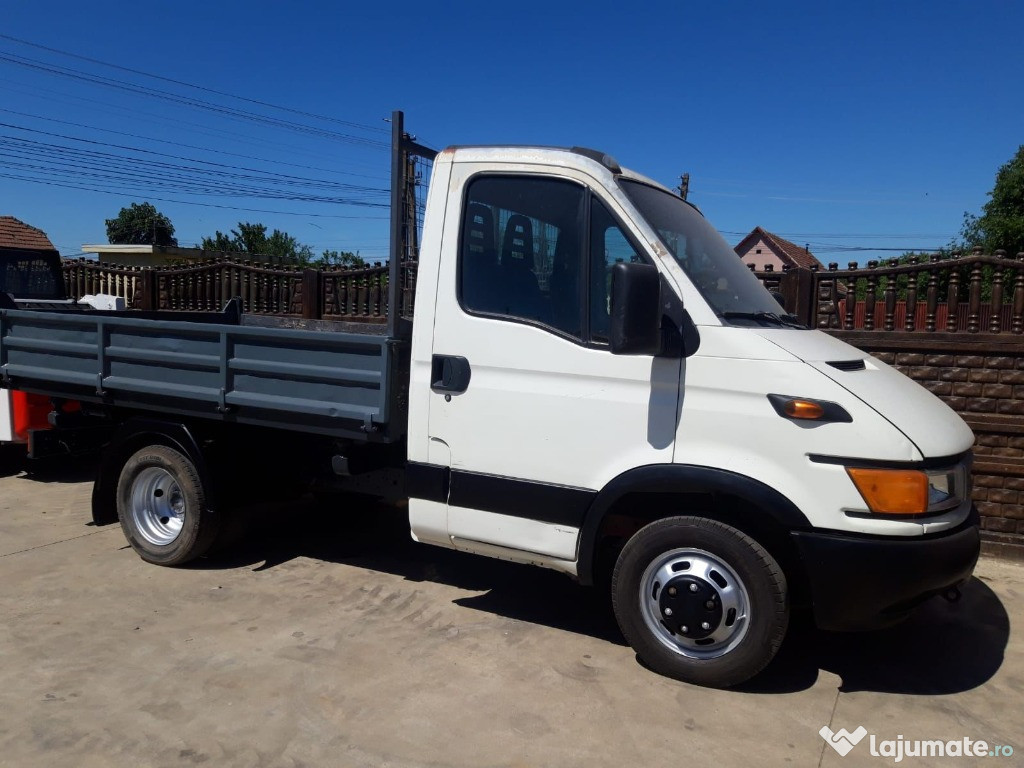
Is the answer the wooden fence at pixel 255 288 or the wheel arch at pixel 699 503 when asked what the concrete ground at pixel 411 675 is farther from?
Result: the wooden fence at pixel 255 288

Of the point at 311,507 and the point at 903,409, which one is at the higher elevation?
the point at 903,409

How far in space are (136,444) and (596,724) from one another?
12.0 ft

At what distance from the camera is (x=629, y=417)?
12.3 ft

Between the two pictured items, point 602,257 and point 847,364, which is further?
point 602,257

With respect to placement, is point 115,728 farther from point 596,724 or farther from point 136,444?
point 136,444

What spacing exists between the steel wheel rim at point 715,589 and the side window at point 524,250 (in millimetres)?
1166

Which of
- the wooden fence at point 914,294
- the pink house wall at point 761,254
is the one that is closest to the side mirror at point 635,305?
the wooden fence at point 914,294

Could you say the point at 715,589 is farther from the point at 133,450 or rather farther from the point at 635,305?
the point at 133,450

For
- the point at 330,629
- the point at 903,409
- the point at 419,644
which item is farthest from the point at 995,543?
the point at 330,629

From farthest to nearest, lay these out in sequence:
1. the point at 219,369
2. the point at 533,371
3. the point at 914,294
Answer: the point at 914,294
the point at 219,369
the point at 533,371

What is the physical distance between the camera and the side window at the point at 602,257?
3.82 metres

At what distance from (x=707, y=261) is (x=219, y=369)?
2875mm

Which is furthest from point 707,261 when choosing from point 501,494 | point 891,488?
point 501,494

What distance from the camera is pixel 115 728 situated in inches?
133
